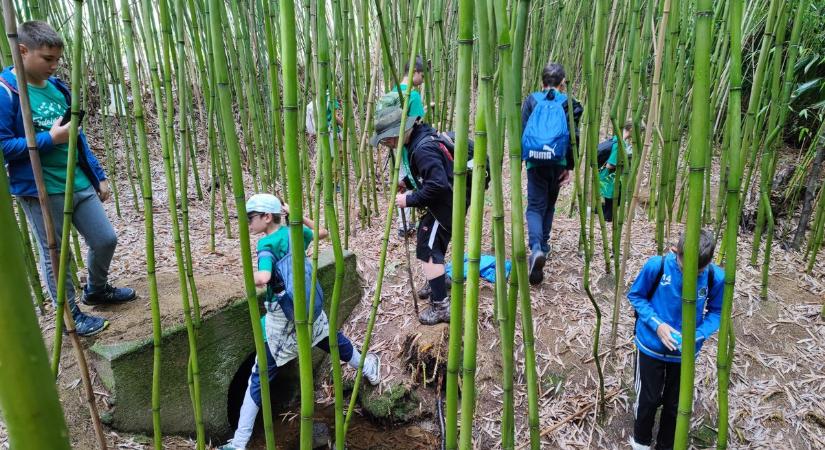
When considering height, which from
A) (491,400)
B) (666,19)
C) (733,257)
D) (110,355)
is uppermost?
(666,19)

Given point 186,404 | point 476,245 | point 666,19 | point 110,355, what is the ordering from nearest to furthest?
1. point 476,245
2. point 666,19
3. point 110,355
4. point 186,404

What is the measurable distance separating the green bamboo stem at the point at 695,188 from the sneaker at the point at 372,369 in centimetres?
166

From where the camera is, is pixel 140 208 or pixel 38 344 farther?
pixel 140 208

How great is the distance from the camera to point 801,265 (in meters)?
2.67

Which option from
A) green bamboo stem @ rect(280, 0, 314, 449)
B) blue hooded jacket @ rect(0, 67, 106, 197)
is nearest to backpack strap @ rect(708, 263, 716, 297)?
green bamboo stem @ rect(280, 0, 314, 449)

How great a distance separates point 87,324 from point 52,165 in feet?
2.13

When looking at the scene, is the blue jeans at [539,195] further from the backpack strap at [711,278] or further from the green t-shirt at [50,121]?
the green t-shirt at [50,121]

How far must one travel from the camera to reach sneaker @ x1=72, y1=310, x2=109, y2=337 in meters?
1.88

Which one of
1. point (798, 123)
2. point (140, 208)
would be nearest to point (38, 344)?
point (140, 208)

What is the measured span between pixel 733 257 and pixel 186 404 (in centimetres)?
212

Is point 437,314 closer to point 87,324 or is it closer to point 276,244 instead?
point 276,244

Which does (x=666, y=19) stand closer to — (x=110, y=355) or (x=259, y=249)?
(x=259, y=249)

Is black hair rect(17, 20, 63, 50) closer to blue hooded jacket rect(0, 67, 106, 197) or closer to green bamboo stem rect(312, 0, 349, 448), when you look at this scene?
blue hooded jacket rect(0, 67, 106, 197)

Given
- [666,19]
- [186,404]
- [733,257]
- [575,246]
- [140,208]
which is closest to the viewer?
[733,257]
